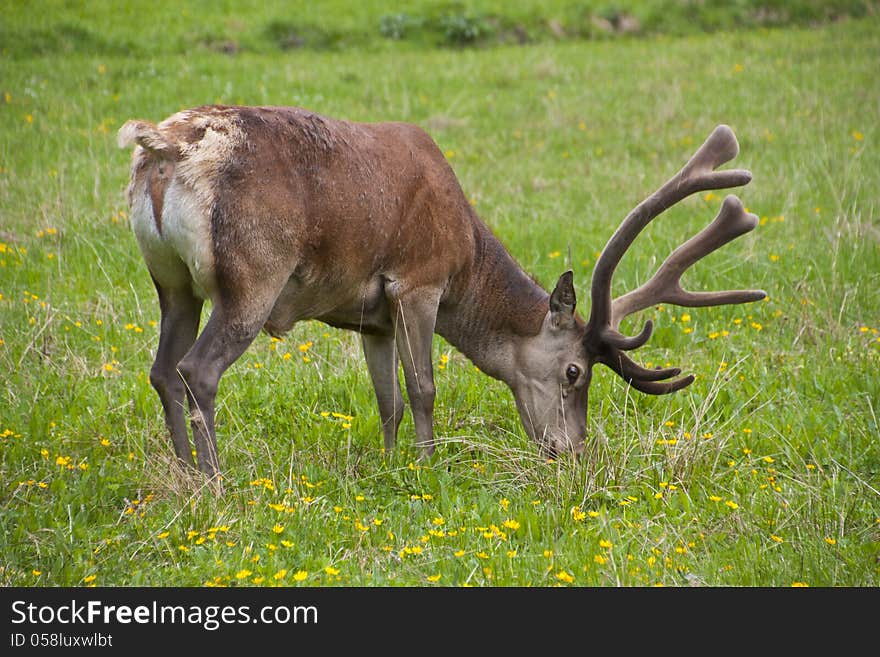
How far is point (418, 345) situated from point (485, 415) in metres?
0.87

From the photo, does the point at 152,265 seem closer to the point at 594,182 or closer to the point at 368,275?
the point at 368,275

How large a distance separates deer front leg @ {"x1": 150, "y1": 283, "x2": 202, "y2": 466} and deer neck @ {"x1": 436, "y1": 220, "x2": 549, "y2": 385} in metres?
1.56

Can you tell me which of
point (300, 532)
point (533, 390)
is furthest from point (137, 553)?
point (533, 390)

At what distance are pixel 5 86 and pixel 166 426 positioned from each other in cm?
958

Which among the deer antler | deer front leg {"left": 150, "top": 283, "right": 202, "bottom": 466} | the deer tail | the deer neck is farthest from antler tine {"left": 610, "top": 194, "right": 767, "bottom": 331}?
the deer tail

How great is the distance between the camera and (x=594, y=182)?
39.5 feet

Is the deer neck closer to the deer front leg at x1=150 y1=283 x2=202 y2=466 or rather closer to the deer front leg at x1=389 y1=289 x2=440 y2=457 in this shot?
the deer front leg at x1=389 y1=289 x2=440 y2=457

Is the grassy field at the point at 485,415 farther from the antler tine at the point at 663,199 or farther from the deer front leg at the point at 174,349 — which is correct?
the antler tine at the point at 663,199

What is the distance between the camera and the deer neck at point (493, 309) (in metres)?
6.69

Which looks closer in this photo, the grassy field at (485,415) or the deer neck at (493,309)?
the grassy field at (485,415)

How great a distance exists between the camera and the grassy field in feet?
16.5

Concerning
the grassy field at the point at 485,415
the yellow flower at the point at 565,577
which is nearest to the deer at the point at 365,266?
the grassy field at the point at 485,415

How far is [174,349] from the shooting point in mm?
5770

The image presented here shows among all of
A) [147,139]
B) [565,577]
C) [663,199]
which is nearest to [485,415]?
[663,199]
